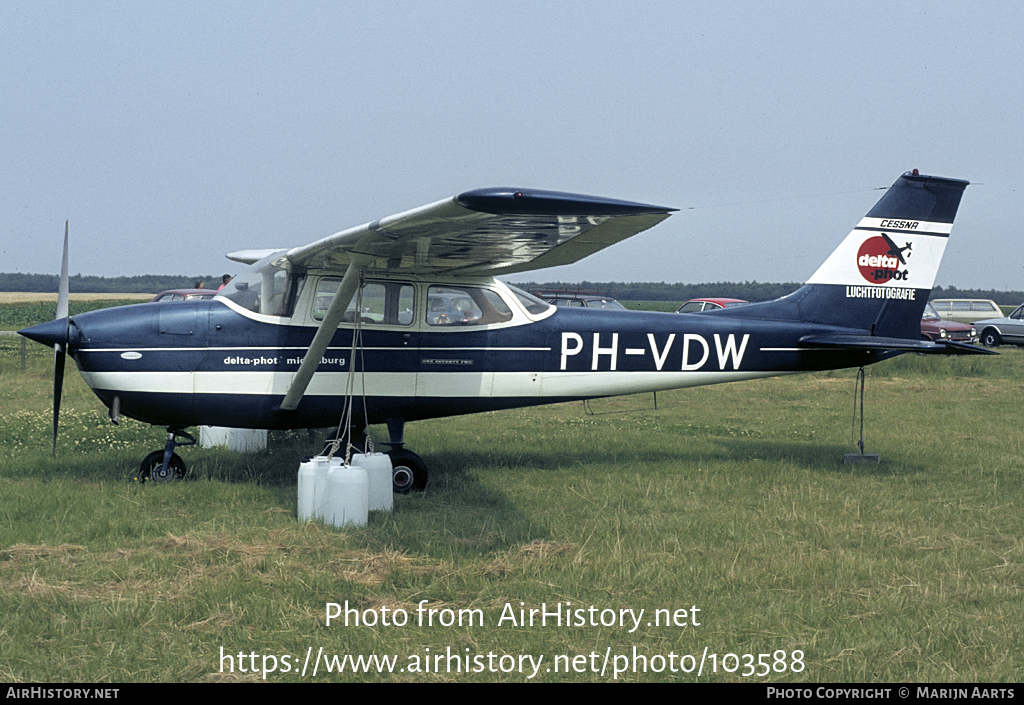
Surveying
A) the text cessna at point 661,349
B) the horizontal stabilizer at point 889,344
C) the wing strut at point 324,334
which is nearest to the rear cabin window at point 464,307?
the text cessna at point 661,349

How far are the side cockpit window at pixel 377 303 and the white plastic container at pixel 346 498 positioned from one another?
1.97 metres

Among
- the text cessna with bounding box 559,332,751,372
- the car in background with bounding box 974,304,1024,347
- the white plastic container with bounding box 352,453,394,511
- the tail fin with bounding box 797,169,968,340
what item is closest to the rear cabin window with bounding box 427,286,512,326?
the text cessna with bounding box 559,332,751,372

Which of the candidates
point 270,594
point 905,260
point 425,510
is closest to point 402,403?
point 425,510

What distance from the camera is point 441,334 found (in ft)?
27.3

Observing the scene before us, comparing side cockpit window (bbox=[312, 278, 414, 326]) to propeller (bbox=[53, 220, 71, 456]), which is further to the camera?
side cockpit window (bbox=[312, 278, 414, 326])

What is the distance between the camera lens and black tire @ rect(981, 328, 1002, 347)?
31678mm

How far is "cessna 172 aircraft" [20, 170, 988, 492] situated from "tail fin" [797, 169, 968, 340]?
17mm

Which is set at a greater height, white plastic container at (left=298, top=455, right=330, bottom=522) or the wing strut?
the wing strut

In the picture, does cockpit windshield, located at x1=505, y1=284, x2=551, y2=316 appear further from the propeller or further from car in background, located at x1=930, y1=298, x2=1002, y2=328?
car in background, located at x1=930, y1=298, x2=1002, y2=328

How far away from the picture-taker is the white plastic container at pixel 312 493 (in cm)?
655

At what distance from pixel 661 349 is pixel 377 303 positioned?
309 cm

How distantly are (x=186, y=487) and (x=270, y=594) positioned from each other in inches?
118

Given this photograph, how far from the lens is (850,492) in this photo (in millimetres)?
7965
